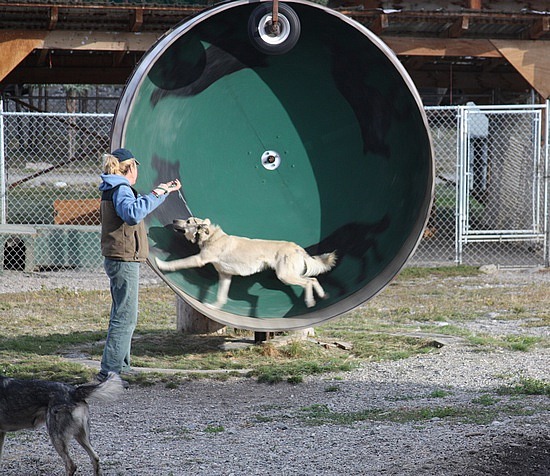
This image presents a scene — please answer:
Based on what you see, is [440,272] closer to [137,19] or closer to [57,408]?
[137,19]

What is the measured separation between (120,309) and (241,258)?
138 cm

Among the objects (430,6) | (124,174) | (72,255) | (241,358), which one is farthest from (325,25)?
(430,6)

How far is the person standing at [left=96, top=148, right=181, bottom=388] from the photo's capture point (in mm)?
6578

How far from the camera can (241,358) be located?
7.78m

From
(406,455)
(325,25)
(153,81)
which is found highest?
(325,25)

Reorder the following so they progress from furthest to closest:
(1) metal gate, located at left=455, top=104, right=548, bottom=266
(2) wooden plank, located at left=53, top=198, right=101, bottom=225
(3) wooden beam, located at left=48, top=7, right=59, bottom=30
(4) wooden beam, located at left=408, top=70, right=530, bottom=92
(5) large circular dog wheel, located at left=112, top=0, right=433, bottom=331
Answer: (4) wooden beam, located at left=408, top=70, right=530, bottom=92
(2) wooden plank, located at left=53, top=198, right=101, bottom=225
(1) metal gate, located at left=455, top=104, right=548, bottom=266
(3) wooden beam, located at left=48, top=7, right=59, bottom=30
(5) large circular dog wheel, located at left=112, top=0, right=433, bottom=331

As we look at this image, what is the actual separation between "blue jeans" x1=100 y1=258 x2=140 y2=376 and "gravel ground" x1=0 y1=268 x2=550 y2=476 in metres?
0.30

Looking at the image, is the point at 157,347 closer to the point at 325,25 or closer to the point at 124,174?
the point at 124,174

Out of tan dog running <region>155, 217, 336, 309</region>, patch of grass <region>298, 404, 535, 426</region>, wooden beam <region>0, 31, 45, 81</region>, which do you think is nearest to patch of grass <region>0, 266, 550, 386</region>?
tan dog running <region>155, 217, 336, 309</region>

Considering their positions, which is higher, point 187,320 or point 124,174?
point 124,174

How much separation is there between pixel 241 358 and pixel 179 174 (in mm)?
1708

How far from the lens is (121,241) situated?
21.9 feet

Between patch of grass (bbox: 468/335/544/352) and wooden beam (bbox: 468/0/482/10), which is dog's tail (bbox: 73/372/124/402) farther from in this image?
wooden beam (bbox: 468/0/482/10)

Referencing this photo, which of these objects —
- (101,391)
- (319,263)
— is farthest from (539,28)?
(101,391)
